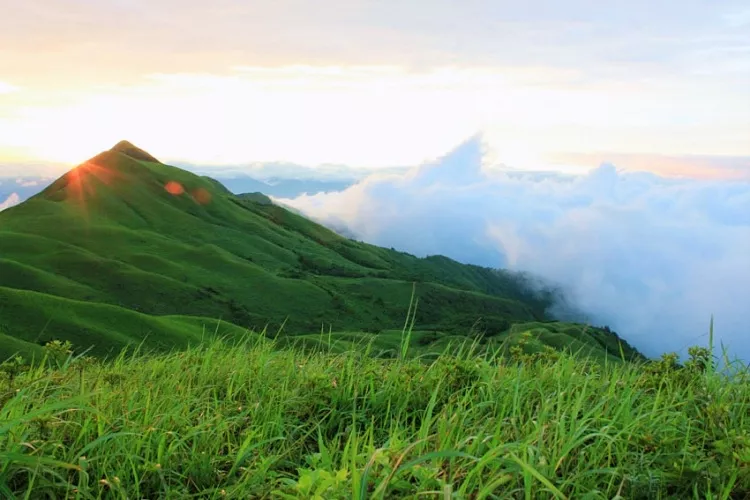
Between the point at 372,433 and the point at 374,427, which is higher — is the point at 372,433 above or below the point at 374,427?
above

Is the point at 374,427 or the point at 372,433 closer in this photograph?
the point at 372,433

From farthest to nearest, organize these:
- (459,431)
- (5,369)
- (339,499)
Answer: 1. (5,369)
2. (459,431)
3. (339,499)

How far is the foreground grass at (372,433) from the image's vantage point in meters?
4.93

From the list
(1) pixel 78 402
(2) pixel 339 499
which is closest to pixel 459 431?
(2) pixel 339 499

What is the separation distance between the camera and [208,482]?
5.43 meters

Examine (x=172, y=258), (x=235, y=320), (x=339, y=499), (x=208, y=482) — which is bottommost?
(x=235, y=320)

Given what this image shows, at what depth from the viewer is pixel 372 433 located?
5805 millimetres

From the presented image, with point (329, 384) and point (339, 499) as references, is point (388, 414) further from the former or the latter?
point (339, 499)

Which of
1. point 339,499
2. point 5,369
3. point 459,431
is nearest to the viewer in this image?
point 339,499

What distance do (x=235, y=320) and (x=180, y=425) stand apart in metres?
163

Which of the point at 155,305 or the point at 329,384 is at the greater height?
the point at 329,384

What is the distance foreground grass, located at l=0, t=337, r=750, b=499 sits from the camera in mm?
4926

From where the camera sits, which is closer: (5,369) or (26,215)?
(5,369)

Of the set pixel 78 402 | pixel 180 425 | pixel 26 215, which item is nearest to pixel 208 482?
pixel 180 425
